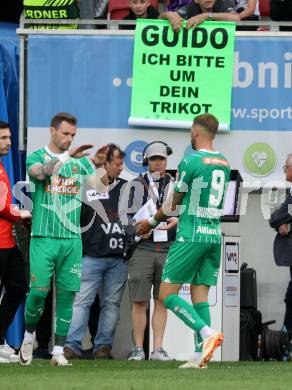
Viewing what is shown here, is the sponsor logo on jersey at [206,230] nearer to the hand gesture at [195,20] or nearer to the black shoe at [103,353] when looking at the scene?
the black shoe at [103,353]

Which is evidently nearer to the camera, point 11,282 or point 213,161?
point 213,161

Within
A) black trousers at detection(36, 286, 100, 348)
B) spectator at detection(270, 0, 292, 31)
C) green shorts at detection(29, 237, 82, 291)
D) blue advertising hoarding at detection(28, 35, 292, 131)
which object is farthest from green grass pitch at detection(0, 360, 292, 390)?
spectator at detection(270, 0, 292, 31)

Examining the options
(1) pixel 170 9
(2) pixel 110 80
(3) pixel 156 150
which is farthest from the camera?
(1) pixel 170 9

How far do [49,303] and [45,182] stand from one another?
117 inches

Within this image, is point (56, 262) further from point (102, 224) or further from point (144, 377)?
point (102, 224)

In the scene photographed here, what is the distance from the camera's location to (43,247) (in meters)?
11.0

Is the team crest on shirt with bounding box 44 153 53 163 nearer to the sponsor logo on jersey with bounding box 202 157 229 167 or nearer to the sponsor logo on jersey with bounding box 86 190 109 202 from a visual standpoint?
the sponsor logo on jersey with bounding box 202 157 229 167

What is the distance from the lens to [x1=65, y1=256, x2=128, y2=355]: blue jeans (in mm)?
13148

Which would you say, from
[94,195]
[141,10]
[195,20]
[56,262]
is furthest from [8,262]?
[141,10]

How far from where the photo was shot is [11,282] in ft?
37.8

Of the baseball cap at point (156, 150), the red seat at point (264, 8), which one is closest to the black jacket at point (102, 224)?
the baseball cap at point (156, 150)

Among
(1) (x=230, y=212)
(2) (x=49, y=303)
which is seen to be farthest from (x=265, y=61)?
(2) (x=49, y=303)

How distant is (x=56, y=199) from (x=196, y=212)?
4.36 feet

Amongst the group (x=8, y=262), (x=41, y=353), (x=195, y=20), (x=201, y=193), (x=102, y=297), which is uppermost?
(x=195, y=20)
